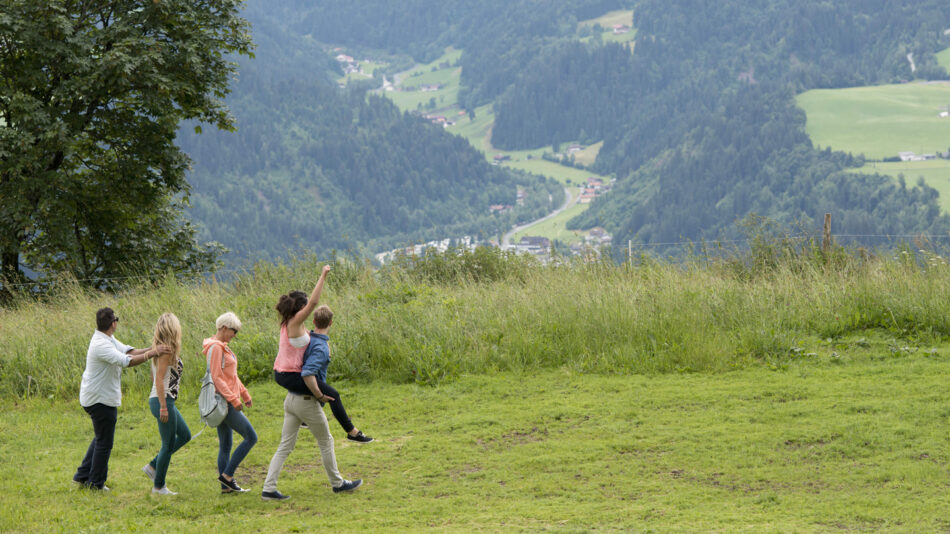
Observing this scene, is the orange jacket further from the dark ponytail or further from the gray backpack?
the dark ponytail

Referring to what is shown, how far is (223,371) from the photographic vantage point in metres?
6.78

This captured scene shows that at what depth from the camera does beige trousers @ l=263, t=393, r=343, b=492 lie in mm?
6723

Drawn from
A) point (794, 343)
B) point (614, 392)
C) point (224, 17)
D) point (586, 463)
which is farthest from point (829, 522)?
point (224, 17)

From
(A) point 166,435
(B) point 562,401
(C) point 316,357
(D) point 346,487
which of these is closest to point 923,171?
(B) point 562,401

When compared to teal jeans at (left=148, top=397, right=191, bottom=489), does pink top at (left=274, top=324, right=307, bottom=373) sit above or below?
above

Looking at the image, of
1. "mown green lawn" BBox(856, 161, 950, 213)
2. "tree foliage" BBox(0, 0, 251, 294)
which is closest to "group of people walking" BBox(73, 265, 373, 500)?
"tree foliage" BBox(0, 0, 251, 294)

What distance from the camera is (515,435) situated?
8.36 m

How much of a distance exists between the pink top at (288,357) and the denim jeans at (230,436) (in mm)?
587

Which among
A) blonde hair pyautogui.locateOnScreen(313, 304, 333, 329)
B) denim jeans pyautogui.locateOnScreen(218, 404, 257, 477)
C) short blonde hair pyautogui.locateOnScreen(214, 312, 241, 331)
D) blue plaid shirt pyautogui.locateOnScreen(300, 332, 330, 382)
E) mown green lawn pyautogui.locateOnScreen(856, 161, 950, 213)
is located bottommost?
mown green lawn pyautogui.locateOnScreen(856, 161, 950, 213)

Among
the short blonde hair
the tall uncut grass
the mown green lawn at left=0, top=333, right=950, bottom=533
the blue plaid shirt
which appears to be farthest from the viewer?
the tall uncut grass

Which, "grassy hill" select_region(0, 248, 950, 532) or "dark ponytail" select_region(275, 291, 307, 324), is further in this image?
"dark ponytail" select_region(275, 291, 307, 324)

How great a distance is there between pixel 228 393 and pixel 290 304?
905mm

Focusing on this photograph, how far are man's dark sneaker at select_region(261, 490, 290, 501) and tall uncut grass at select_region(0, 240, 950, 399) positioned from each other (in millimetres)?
3795

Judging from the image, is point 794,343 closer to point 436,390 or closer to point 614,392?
point 614,392
